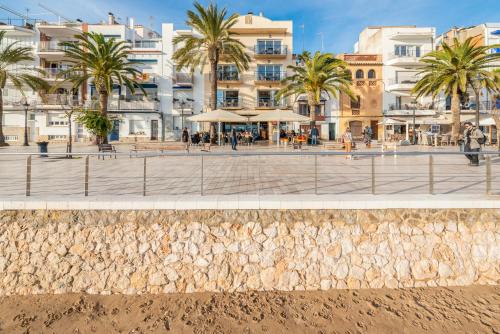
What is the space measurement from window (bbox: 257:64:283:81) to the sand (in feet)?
116

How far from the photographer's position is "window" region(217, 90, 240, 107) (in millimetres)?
37594

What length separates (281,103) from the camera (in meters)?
37.0

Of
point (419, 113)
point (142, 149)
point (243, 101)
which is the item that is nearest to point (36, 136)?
point (243, 101)

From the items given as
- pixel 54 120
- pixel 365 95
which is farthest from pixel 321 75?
pixel 54 120

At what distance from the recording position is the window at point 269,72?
37.8 meters

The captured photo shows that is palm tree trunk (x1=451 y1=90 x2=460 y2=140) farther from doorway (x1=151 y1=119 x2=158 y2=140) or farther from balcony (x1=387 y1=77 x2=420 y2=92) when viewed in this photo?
doorway (x1=151 y1=119 x2=158 y2=140)

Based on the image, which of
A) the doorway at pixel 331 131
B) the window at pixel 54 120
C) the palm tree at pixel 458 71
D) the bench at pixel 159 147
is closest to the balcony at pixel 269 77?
the doorway at pixel 331 131

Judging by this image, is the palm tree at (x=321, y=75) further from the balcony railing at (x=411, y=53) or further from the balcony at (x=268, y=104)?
the balcony railing at (x=411, y=53)

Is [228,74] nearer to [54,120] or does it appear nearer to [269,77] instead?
[269,77]

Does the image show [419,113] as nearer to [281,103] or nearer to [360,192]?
[281,103]

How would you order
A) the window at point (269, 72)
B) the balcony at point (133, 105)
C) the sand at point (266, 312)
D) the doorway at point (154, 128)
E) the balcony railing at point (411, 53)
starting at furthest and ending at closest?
the balcony railing at point (411, 53), the window at point (269, 72), the doorway at point (154, 128), the balcony at point (133, 105), the sand at point (266, 312)

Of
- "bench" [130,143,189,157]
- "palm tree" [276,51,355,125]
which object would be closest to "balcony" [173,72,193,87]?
"palm tree" [276,51,355,125]

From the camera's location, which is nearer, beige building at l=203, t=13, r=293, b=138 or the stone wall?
the stone wall

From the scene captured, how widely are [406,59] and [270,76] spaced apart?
1734 cm
